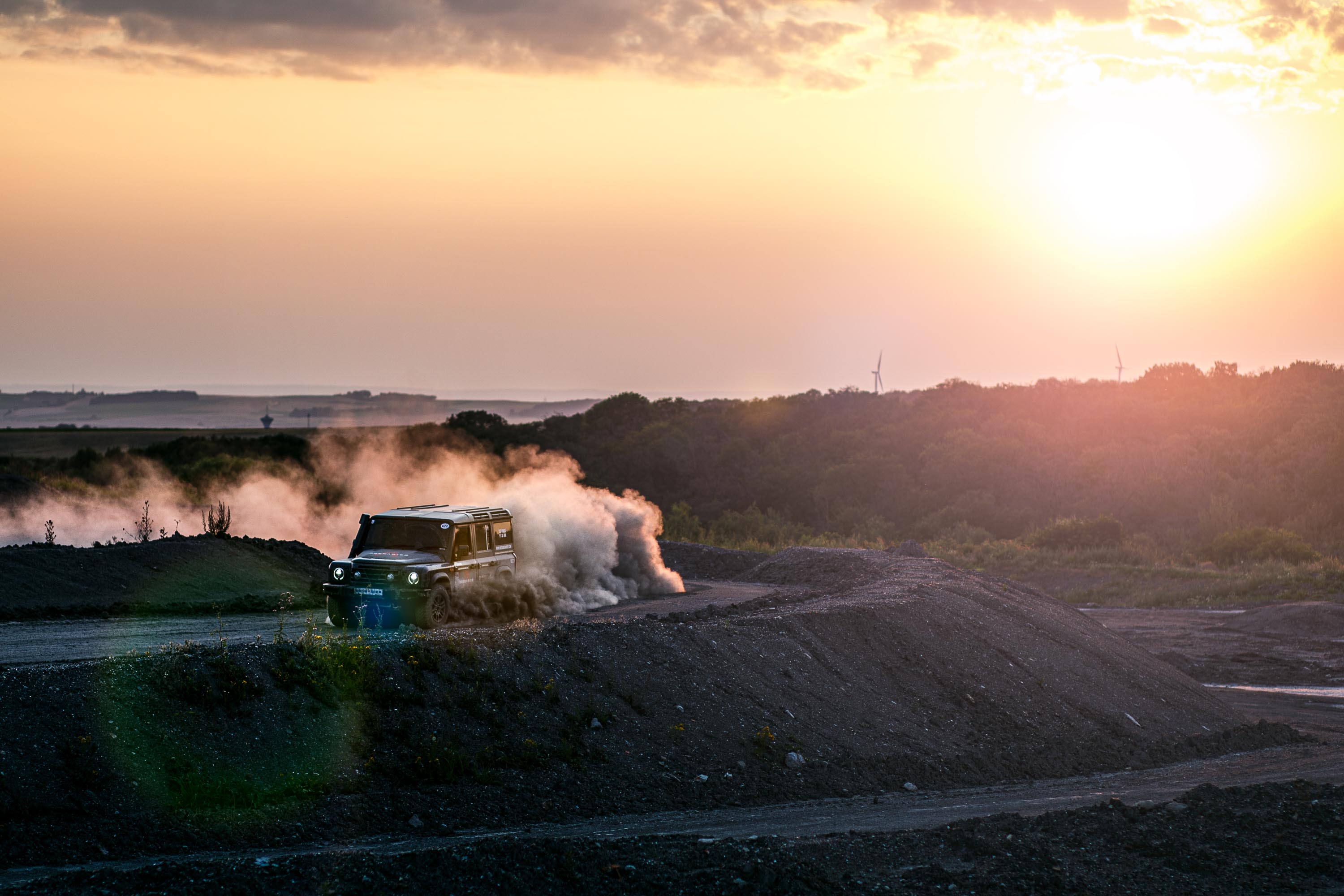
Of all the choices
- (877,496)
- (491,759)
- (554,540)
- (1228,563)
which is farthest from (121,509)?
(877,496)

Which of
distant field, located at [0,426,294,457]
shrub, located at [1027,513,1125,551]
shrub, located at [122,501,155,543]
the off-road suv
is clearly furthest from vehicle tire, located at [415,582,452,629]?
distant field, located at [0,426,294,457]

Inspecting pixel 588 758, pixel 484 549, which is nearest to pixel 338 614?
pixel 484 549

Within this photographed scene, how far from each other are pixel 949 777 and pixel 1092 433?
76858 mm

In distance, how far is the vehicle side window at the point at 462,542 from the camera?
2125 centimetres

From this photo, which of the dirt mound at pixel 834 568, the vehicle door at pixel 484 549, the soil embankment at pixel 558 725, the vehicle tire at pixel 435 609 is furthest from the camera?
the dirt mound at pixel 834 568

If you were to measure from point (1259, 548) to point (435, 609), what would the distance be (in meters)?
44.1

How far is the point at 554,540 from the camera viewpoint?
1101 inches

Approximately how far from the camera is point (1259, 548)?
52.9m

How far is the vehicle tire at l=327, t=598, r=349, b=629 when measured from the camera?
20.1 metres

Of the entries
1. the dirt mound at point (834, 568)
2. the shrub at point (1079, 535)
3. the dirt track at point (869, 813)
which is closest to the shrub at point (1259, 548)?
the shrub at point (1079, 535)

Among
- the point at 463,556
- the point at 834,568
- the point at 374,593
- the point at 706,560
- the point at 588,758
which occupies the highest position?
the point at 463,556

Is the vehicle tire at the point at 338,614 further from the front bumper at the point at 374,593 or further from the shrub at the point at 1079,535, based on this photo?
the shrub at the point at 1079,535

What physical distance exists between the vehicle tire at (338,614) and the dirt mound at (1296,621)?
27.8 meters

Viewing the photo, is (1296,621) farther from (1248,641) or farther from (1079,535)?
(1079,535)
